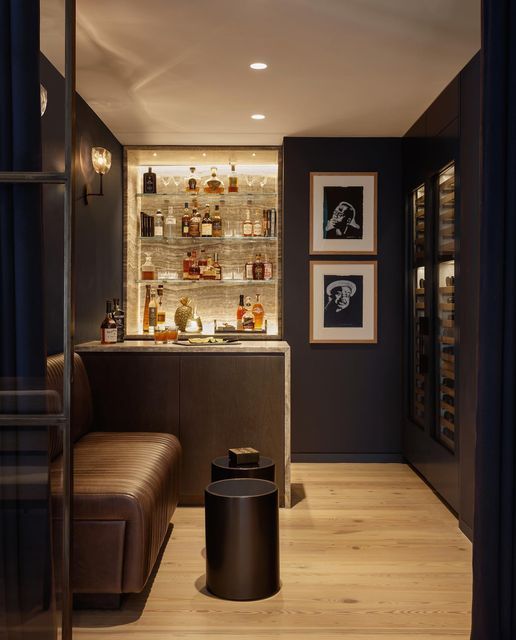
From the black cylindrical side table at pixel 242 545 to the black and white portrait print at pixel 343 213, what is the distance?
297 cm

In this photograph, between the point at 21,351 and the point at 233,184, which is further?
the point at 233,184

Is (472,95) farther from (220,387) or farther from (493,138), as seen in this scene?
(220,387)

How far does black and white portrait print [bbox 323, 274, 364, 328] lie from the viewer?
5.58 meters

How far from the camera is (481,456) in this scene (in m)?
2.12

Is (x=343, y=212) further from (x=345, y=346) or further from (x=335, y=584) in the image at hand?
(x=335, y=584)

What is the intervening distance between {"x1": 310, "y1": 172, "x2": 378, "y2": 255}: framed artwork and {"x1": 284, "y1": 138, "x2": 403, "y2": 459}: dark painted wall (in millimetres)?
59

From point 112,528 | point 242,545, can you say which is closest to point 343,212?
point 242,545

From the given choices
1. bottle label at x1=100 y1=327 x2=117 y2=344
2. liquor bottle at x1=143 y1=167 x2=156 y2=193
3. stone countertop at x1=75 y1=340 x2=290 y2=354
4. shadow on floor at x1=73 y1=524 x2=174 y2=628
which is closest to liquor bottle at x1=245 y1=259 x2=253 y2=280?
liquor bottle at x1=143 y1=167 x2=156 y2=193

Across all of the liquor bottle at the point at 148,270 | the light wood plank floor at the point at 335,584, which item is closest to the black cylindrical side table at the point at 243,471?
the light wood plank floor at the point at 335,584

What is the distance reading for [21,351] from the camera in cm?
200

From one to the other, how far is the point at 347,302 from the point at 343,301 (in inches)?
→ 1.3

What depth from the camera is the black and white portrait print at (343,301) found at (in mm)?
5578

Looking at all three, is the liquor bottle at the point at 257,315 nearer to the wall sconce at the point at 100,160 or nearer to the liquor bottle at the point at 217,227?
the liquor bottle at the point at 217,227

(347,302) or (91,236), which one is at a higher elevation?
(91,236)
